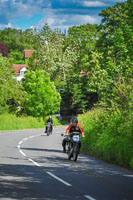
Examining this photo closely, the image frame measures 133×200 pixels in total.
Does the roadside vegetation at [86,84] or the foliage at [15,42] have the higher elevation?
the foliage at [15,42]

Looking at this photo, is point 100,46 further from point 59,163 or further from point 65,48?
point 59,163

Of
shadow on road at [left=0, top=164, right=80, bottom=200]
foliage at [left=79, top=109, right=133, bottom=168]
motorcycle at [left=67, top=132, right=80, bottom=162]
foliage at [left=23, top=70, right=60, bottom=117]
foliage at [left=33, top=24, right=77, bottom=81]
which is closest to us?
shadow on road at [left=0, top=164, right=80, bottom=200]

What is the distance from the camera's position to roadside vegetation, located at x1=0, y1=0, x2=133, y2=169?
1872 centimetres

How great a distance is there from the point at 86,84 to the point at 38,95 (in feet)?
37.3

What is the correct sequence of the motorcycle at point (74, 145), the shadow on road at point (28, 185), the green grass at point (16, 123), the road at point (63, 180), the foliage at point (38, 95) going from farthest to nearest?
1. the foliage at point (38, 95)
2. the green grass at point (16, 123)
3. the motorcycle at point (74, 145)
4. the road at point (63, 180)
5. the shadow on road at point (28, 185)

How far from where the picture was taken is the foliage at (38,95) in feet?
191

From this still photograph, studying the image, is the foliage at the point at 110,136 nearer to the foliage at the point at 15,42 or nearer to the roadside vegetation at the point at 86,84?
the roadside vegetation at the point at 86,84

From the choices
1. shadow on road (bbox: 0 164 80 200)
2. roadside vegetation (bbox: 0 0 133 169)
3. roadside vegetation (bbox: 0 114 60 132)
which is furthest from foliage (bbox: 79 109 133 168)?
roadside vegetation (bbox: 0 114 60 132)

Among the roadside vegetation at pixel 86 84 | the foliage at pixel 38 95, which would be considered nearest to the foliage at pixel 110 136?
the roadside vegetation at pixel 86 84

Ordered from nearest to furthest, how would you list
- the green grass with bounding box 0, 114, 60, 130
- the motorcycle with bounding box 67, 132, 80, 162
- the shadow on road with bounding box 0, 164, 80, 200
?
the shadow on road with bounding box 0, 164, 80, 200 < the motorcycle with bounding box 67, 132, 80, 162 < the green grass with bounding box 0, 114, 60, 130

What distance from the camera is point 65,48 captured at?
74.6m

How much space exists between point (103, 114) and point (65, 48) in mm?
54604

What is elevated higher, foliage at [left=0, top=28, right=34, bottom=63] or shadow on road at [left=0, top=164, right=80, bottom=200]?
foliage at [left=0, top=28, right=34, bottom=63]

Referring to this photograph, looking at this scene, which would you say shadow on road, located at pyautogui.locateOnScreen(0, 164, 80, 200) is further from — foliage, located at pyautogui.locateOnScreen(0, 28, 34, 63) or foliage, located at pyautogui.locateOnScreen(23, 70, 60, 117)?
foliage, located at pyautogui.locateOnScreen(0, 28, 34, 63)
